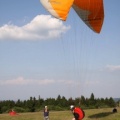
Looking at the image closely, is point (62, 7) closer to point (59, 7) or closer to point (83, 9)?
point (59, 7)

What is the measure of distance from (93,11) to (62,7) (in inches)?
164

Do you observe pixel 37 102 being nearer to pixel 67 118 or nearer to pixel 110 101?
pixel 110 101

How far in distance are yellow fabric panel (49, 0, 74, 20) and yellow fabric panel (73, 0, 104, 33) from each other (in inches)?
98.4

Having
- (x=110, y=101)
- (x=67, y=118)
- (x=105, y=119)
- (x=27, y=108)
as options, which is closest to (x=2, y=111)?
(x=27, y=108)

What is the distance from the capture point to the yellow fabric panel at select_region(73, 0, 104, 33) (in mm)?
23766

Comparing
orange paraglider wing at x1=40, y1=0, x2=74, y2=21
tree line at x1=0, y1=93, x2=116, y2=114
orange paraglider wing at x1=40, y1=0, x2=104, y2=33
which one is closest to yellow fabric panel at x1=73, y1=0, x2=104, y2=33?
orange paraglider wing at x1=40, y1=0, x2=104, y2=33

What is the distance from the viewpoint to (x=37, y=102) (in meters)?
58.5

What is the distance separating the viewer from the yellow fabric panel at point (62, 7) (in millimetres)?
20786

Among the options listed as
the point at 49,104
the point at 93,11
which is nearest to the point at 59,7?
the point at 93,11

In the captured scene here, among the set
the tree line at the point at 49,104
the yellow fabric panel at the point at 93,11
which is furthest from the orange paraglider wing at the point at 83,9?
the tree line at the point at 49,104

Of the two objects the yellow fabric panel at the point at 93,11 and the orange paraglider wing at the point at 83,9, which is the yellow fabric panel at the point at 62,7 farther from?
the yellow fabric panel at the point at 93,11

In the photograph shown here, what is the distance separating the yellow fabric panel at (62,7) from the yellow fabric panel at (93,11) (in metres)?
2.50

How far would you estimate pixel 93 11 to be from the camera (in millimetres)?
24562

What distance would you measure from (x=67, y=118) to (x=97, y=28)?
1238cm
